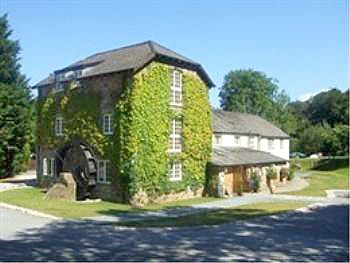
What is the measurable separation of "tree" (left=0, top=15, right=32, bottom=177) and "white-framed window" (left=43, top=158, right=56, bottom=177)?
13.8m

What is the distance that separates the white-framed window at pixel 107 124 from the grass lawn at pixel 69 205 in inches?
195

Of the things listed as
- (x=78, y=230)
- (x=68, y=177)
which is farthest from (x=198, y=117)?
(x=78, y=230)

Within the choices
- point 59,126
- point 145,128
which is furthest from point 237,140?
point 145,128

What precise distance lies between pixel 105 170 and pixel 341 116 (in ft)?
234

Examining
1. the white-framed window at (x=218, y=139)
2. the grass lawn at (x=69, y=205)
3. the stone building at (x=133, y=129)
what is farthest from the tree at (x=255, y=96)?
the grass lawn at (x=69, y=205)

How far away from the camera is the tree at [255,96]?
316 ft

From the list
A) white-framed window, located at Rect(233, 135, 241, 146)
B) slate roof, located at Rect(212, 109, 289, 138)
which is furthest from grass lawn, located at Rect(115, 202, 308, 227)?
white-framed window, located at Rect(233, 135, 241, 146)

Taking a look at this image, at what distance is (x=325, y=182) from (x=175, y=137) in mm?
21776

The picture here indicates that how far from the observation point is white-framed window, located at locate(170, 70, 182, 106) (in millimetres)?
33656

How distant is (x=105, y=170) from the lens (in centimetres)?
3272

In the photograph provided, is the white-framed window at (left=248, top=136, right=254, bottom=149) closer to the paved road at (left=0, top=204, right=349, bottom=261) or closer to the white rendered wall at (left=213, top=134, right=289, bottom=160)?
the white rendered wall at (left=213, top=134, right=289, bottom=160)

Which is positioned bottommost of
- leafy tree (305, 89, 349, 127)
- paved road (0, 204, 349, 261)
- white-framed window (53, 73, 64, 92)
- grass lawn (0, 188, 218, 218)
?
paved road (0, 204, 349, 261)

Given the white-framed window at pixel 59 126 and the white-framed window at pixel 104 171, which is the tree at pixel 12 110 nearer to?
the white-framed window at pixel 59 126

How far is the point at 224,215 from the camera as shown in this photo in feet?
82.5
